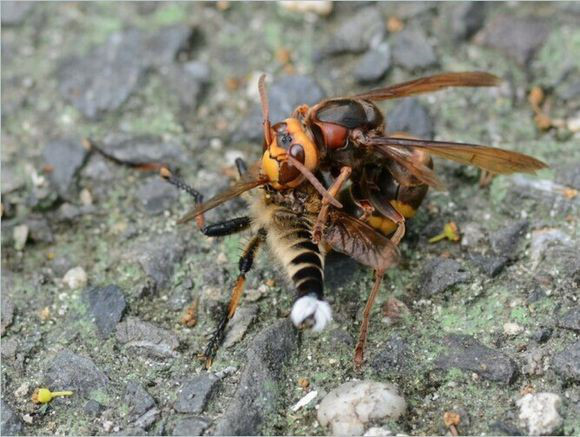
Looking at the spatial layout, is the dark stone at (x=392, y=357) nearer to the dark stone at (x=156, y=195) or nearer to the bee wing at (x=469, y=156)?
the bee wing at (x=469, y=156)

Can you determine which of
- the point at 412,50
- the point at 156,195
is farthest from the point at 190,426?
the point at 412,50

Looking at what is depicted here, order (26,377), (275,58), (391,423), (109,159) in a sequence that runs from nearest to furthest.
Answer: (391,423)
(26,377)
(109,159)
(275,58)

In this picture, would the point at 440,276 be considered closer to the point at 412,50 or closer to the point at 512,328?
the point at 512,328

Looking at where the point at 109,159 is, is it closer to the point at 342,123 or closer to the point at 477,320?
the point at 342,123

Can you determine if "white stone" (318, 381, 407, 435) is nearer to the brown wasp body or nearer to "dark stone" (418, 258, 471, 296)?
the brown wasp body

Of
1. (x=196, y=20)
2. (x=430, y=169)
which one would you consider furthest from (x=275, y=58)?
(x=430, y=169)

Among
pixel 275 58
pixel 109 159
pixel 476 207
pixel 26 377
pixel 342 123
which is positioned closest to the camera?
pixel 26 377
